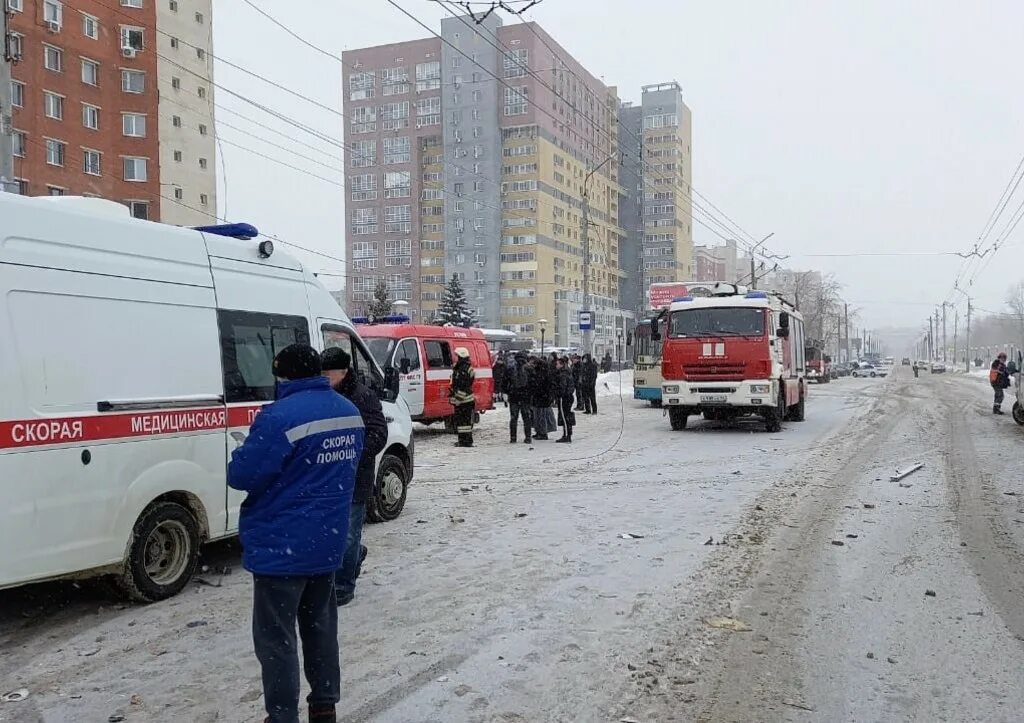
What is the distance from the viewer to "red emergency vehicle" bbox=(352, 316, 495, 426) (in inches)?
695

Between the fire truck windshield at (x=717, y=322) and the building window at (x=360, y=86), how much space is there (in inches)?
3406

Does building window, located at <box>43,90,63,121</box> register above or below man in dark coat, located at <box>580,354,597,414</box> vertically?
above

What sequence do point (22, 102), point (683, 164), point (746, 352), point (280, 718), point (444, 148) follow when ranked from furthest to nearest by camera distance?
point (683, 164), point (444, 148), point (22, 102), point (746, 352), point (280, 718)

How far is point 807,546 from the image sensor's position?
23.9 ft

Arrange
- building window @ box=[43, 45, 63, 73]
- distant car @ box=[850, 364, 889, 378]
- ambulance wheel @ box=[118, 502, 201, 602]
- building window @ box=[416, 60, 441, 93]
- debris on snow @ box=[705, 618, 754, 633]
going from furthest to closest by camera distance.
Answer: building window @ box=[416, 60, 441, 93] < distant car @ box=[850, 364, 889, 378] < building window @ box=[43, 45, 63, 73] < ambulance wheel @ box=[118, 502, 201, 602] < debris on snow @ box=[705, 618, 754, 633]

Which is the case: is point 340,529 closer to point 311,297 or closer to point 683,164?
point 311,297

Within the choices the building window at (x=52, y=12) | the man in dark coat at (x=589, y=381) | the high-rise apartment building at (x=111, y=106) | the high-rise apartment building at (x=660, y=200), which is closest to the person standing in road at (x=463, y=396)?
the man in dark coat at (x=589, y=381)

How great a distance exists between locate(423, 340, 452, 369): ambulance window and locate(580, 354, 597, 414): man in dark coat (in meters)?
5.14

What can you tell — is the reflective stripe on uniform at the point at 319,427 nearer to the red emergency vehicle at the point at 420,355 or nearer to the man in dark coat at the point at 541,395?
the man in dark coat at the point at 541,395

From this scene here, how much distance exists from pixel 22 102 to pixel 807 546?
140ft

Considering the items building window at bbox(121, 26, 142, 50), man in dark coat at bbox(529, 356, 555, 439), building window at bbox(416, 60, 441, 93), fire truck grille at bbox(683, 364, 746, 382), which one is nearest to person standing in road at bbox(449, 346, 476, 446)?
man in dark coat at bbox(529, 356, 555, 439)

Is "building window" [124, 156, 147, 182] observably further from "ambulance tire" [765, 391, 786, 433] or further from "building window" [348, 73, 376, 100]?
"building window" [348, 73, 376, 100]

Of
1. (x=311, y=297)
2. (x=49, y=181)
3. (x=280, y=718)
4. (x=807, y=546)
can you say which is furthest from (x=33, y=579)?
(x=49, y=181)

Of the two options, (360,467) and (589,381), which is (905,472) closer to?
(360,467)
